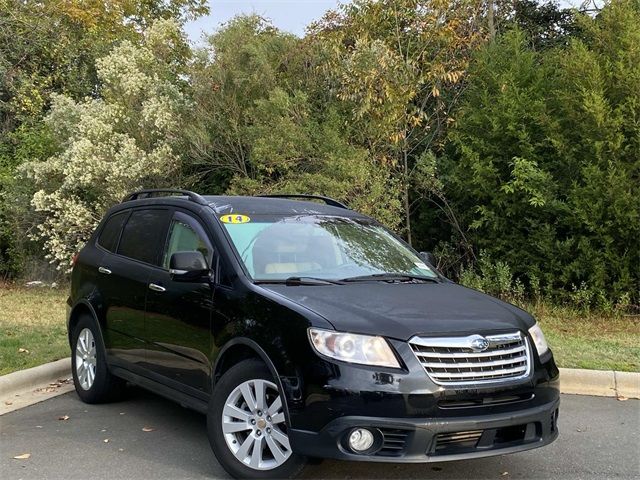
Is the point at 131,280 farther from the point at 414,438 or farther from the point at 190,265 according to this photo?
the point at 414,438

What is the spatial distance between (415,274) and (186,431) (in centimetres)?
211

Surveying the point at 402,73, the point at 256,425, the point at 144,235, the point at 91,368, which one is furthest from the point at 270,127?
the point at 256,425

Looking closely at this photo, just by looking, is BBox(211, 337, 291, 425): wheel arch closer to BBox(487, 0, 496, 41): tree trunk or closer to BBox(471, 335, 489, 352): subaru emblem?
BBox(471, 335, 489, 352): subaru emblem

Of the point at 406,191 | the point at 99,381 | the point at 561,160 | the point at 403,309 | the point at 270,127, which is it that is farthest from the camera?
the point at 406,191

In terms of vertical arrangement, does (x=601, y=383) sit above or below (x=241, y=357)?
below

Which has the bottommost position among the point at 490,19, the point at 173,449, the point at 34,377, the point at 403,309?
the point at 173,449

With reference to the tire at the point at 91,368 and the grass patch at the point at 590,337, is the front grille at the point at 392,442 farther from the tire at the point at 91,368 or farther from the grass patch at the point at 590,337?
the grass patch at the point at 590,337

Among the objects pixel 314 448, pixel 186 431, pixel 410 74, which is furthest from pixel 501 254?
pixel 314 448

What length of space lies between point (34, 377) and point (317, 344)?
3989 millimetres

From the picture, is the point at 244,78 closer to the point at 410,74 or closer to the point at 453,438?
the point at 410,74

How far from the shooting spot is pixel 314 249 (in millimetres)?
5008

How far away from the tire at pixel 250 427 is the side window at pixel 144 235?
1596 mm

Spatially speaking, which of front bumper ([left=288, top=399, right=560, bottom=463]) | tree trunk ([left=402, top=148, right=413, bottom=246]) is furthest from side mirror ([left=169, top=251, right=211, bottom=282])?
tree trunk ([left=402, top=148, right=413, bottom=246])

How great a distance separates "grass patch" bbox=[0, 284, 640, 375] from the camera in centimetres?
725
